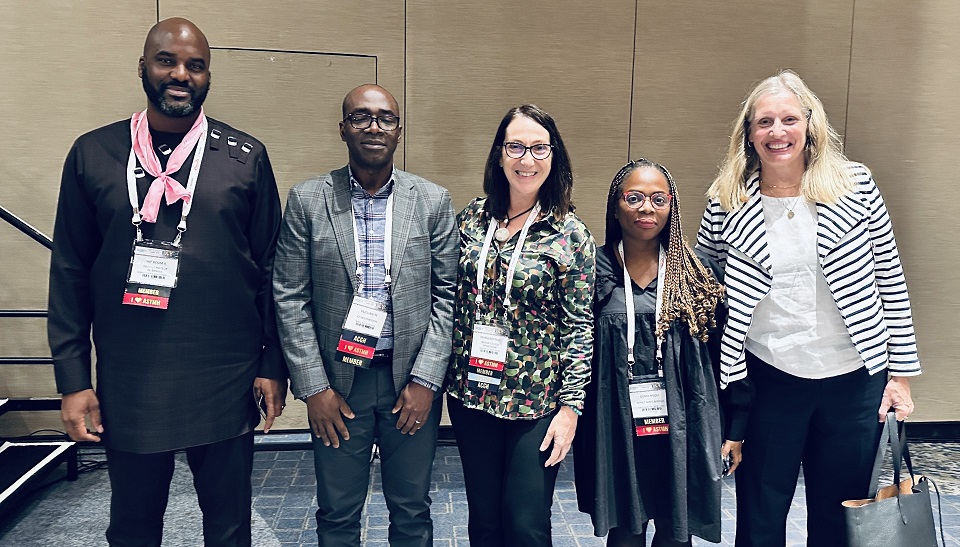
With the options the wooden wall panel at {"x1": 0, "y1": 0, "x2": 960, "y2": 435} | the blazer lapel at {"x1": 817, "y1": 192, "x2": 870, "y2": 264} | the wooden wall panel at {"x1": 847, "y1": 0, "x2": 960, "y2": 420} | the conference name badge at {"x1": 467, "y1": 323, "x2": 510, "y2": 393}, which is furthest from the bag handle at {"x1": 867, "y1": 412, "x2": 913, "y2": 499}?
the wooden wall panel at {"x1": 847, "y1": 0, "x2": 960, "y2": 420}

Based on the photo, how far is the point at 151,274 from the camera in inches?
75.1

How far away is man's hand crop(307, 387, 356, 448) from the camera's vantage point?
2.09 m

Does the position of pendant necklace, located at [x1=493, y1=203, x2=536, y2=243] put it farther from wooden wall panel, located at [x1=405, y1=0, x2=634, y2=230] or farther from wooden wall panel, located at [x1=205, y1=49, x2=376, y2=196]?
wooden wall panel, located at [x1=205, y1=49, x2=376, y2=196]

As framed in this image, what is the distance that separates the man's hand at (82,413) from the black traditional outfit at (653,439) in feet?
5.37

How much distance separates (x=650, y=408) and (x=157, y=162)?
1774mm

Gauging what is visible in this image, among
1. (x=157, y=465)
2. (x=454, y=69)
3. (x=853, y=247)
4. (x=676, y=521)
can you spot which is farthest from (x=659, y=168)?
(x=454, y=69)

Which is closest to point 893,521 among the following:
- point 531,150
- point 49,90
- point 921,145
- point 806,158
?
point 806,158

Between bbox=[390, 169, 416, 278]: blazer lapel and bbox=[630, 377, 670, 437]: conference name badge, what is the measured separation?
2.96ft

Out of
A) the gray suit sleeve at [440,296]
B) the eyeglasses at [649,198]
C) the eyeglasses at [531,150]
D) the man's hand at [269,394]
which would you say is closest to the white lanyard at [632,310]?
the eyeglasses at [649,198]

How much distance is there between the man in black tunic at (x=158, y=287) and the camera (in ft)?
6.36

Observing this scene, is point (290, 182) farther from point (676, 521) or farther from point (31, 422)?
point (676, 521)

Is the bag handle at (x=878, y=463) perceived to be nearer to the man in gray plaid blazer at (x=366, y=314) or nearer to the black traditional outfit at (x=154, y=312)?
the man in gray plaid blazer at (x=366, y=314)

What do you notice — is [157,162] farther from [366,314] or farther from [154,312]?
[366,314]

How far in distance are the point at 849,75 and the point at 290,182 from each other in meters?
3.96
